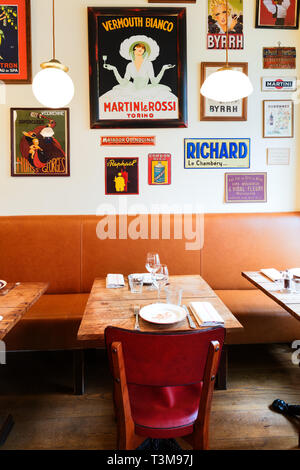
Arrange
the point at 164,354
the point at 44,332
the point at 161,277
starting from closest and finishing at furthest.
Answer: the point at 164,354
the point at 161,277
the point at 44,332

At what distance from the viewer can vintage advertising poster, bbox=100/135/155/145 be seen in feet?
10.0

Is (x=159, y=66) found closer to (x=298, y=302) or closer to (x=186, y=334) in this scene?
(x=298, y=302)

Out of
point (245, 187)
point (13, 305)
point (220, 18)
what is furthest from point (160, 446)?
point (220, 18)

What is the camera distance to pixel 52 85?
2.21m

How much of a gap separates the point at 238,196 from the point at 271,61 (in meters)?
1.34

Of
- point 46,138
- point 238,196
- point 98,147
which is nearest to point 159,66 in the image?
point 98,147

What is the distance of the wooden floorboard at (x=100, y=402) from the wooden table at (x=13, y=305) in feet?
0.24

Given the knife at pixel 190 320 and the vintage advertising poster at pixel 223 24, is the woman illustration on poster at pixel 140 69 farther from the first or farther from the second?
the knife at pixel 190 320

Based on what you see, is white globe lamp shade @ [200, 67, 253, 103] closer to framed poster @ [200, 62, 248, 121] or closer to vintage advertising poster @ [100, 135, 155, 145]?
framed poster @ [200, 62, 248, 121]

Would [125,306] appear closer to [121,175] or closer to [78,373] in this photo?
[78,373]

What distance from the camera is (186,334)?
1.09 m

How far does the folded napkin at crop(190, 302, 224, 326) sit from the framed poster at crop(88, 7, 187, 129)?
1.99m

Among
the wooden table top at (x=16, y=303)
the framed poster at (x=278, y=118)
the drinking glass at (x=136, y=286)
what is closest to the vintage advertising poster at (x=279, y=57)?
the framed poster at (x=278, y=118)

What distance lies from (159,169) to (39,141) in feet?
3.84
